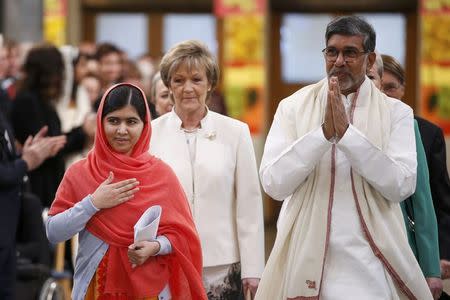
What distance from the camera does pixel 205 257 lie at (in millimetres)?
5965

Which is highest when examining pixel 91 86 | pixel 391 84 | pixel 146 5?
pixel 391 84

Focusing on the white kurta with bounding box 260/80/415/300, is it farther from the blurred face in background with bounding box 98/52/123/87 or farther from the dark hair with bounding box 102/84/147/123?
the blurred face in background with bounding box 98/52/123/87

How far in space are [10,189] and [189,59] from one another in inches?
72.7

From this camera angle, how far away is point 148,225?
5.29 meters

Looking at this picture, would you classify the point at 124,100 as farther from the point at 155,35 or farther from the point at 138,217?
the point at 155,35

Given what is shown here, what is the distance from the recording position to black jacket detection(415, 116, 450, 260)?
618 cm

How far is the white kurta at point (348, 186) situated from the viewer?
5.07 metres

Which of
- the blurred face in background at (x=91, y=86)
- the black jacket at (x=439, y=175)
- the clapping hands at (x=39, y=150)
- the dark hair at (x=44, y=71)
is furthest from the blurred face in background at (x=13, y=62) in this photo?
Result: the black jacket at (x=439, y=175)

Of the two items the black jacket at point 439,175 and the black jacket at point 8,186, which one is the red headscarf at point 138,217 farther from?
the black jacket at point 8,186

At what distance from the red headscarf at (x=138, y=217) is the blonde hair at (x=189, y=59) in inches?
21.3

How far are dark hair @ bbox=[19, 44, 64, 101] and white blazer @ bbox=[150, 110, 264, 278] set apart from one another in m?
3.76

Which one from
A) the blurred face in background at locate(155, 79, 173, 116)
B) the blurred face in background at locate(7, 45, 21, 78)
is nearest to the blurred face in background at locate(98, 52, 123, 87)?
the blurred face in background at locate(7, 45, 21, 78)

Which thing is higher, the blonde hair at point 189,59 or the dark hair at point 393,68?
the blonde hair at point 189,59

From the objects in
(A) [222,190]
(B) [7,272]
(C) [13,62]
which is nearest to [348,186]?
(A) [222,190]
